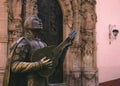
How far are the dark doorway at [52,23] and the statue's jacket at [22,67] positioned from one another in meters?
6.22

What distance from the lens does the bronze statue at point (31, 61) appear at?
10.7ft

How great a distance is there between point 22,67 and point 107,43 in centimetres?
829

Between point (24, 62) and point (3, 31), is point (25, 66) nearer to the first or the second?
point (24, 62)

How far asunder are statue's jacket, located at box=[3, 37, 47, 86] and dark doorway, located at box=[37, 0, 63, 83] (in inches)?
245

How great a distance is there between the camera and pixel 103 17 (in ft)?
36.7

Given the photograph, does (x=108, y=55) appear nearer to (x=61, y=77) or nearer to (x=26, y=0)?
(x=61, y=77)

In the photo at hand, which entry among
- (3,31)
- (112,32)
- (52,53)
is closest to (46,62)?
(52,53)

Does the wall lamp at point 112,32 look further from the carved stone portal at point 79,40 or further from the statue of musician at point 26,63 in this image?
the statue of musician at point 26,63

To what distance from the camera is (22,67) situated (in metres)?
3.24

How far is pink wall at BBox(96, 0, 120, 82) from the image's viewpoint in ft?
35.9

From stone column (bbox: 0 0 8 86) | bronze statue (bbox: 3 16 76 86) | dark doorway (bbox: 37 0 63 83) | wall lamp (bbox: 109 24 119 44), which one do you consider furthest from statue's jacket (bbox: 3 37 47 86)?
wall lamp (bbox: 109 24 119 44)

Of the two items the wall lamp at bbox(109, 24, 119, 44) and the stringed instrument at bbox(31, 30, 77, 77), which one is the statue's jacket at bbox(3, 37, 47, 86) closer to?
the stringed instrument at bbox(31, 30, 77, 77)

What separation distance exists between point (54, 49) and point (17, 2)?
18.2ft

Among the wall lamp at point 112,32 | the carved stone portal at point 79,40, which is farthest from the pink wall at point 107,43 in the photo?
the carved stone portal at point 79,40
